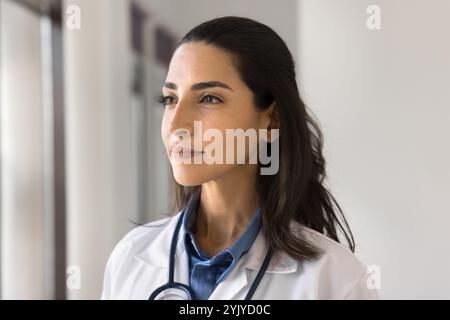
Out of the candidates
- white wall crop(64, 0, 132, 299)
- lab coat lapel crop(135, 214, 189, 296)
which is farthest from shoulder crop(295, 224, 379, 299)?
white wall crop(64, 0, 132, 299)

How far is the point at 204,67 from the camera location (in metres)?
0.57

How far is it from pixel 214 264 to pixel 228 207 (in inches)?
2.7

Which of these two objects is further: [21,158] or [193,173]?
[21,158]

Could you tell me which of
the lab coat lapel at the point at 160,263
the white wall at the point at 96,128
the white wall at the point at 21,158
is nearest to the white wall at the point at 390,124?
the lab coat lapel at the point at 160,263

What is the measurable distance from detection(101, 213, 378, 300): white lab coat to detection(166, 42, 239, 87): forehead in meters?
0.18

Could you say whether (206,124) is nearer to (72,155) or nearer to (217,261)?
→ (217,261)

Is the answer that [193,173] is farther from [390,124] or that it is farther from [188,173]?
[390,124]

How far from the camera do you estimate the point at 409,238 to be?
2.32ft

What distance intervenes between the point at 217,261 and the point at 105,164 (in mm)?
713

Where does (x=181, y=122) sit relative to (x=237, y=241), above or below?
above

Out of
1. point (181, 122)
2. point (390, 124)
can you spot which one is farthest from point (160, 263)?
point (390, 124)

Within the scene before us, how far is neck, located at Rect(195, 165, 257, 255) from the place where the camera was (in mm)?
626

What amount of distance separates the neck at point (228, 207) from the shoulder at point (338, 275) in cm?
9
